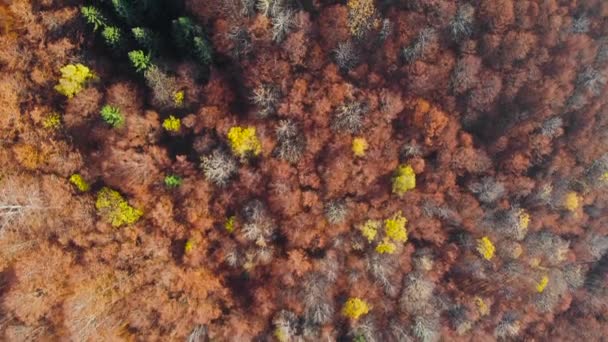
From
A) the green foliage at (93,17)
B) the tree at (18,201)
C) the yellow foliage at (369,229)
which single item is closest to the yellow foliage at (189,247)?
the tree at (18,201)

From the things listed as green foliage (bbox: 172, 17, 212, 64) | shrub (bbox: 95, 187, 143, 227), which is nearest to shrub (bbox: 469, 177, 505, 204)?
green foliage (bbox: 172, 17, 212, 64)

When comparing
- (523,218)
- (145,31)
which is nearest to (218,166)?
(145,31)

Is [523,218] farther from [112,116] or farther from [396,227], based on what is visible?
[112,116]

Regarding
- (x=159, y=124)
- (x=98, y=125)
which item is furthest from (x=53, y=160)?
(x=159, y=124)

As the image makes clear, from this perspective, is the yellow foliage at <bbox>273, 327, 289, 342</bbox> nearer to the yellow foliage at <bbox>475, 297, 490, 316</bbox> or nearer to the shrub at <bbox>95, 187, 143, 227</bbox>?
the shrub at <bbox>95, 187, 143, 227</bbox>

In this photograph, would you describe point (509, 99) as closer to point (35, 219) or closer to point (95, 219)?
point (95, 219)

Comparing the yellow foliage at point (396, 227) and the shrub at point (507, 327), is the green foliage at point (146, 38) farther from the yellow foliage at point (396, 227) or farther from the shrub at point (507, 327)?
the shrub at point (507, 327)
